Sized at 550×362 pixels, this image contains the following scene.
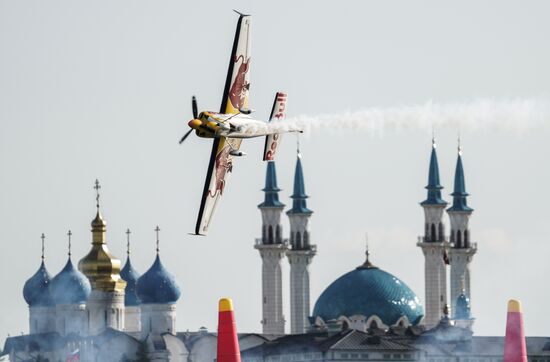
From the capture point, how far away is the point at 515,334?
84.8m

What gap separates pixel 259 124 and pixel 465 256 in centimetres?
10161

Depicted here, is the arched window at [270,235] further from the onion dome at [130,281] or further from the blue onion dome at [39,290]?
the blue onion dome at [39,290]

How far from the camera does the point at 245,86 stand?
3472 inches

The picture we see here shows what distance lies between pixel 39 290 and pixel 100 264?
458 centimetres

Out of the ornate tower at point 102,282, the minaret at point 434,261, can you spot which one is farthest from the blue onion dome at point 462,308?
the ornate tower at point 102,282

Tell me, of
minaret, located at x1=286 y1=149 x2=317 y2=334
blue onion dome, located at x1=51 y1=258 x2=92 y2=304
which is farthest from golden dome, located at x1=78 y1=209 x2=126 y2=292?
minaret, located at x1=286 y1=149 x2=317 y2=334

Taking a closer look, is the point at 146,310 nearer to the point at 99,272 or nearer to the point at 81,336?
the point at 99,272

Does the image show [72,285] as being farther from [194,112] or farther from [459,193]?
[194,112]

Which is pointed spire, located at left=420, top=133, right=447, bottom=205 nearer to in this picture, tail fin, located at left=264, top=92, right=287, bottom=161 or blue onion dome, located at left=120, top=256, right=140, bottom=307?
blue onion dome, located at left=120, top=256, right=140, bottom=307

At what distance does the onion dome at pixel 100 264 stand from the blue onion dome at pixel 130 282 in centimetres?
937

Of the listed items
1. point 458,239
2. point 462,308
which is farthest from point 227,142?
point 458,239

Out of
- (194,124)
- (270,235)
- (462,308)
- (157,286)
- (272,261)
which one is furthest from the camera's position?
(270,235)

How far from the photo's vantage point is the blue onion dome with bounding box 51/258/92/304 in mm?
171500

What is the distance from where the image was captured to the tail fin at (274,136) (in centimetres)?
8944
